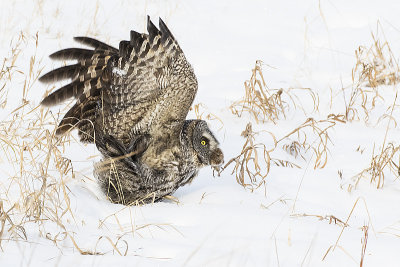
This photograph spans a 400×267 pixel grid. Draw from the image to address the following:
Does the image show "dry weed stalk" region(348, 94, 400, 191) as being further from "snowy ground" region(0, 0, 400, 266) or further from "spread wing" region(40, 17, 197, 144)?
"spread wing" region(40, 17, 197, 144)

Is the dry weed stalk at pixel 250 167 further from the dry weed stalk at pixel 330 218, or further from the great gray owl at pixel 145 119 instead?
the dry weed stalk at pixel 330 218

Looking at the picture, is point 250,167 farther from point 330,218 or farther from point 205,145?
point 330,218

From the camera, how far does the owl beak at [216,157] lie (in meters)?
4.40

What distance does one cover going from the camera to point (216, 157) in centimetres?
441

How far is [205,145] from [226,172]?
791 mm

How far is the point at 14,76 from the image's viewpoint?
658 cm

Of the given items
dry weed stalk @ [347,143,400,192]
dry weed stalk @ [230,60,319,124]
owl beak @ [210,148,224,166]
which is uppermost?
dry weed stalk @ [230,60,319,124]

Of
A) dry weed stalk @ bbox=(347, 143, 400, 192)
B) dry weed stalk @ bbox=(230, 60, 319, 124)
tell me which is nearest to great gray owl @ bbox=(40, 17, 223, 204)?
dry weed stalk @ bbox=(347, 143, 400, 192)

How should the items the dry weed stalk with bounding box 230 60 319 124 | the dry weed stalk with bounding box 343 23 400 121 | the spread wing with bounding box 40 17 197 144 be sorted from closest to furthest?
1. the spread wing with bounding box 40 17 197 144
2. the dry weed stalk with bounding box 230 60 319 124
3. the dry weed stalk with bounding box 343 23 400 121

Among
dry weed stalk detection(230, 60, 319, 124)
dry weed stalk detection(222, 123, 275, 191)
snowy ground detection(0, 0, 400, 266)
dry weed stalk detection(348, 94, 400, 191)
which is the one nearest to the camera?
snowy ground detection(0, 0, 400, 266)

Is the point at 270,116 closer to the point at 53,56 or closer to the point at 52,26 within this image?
the point at 53,56

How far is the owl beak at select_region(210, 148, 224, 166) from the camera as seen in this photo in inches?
173

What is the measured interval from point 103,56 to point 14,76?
242cm

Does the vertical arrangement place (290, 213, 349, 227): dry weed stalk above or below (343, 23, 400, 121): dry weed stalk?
below
